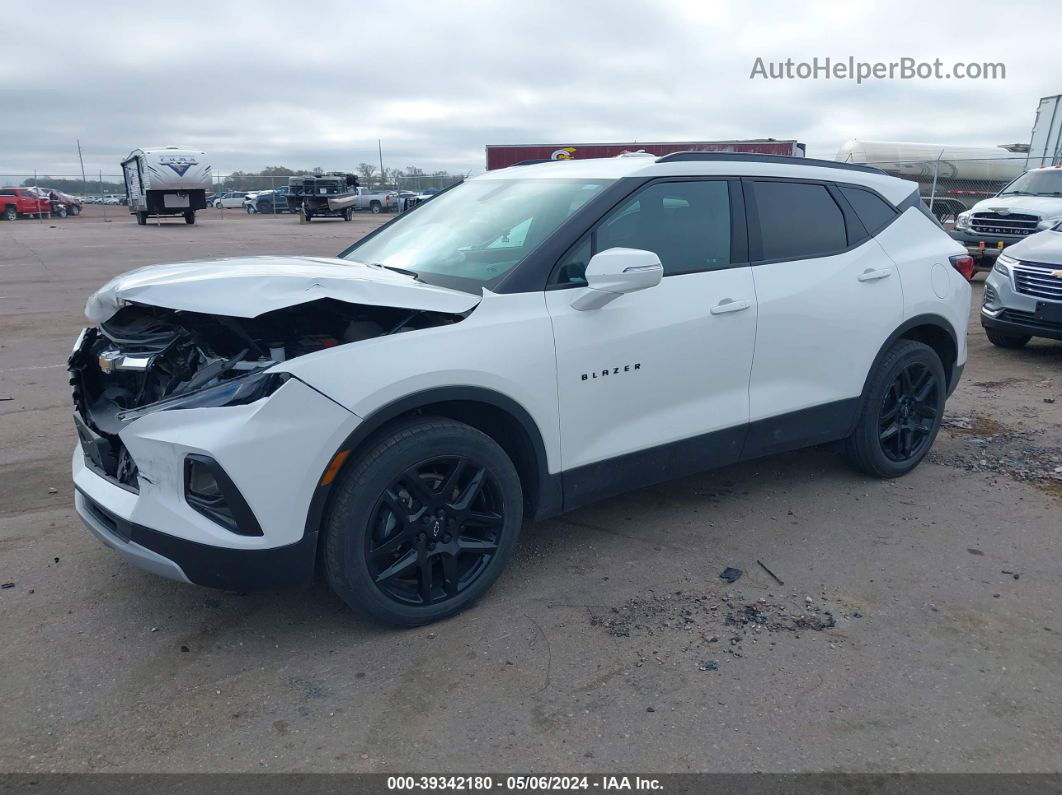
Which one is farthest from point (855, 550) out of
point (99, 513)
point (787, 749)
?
point (99, 513)

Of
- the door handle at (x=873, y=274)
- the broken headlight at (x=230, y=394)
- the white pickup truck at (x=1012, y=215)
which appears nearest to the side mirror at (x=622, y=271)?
the broken headlight at (x=230, y=394)

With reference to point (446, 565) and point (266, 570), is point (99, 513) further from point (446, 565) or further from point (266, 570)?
point (446, 565)

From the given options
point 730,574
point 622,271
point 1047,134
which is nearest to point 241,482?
point 622,271

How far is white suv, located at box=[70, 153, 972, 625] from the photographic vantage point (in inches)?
116

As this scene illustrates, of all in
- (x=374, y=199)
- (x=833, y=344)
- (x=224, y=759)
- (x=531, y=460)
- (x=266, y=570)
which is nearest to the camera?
(x=224, y=759)

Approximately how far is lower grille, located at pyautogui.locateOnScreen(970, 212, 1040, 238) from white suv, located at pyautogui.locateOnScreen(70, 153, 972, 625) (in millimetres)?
10304

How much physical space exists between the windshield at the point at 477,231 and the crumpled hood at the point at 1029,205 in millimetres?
12022

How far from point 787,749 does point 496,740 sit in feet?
3.01

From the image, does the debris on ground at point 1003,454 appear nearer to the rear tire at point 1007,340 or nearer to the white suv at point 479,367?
the white suv at point 479,367

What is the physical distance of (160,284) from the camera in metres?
3.26

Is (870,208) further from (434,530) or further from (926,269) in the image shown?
(434,530)

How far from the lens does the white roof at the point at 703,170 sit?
13.1 feet

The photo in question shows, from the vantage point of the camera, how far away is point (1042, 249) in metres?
8.05

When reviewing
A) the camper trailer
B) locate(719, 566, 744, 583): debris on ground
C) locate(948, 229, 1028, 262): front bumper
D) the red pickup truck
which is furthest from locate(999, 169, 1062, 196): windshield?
the red pickup truck
